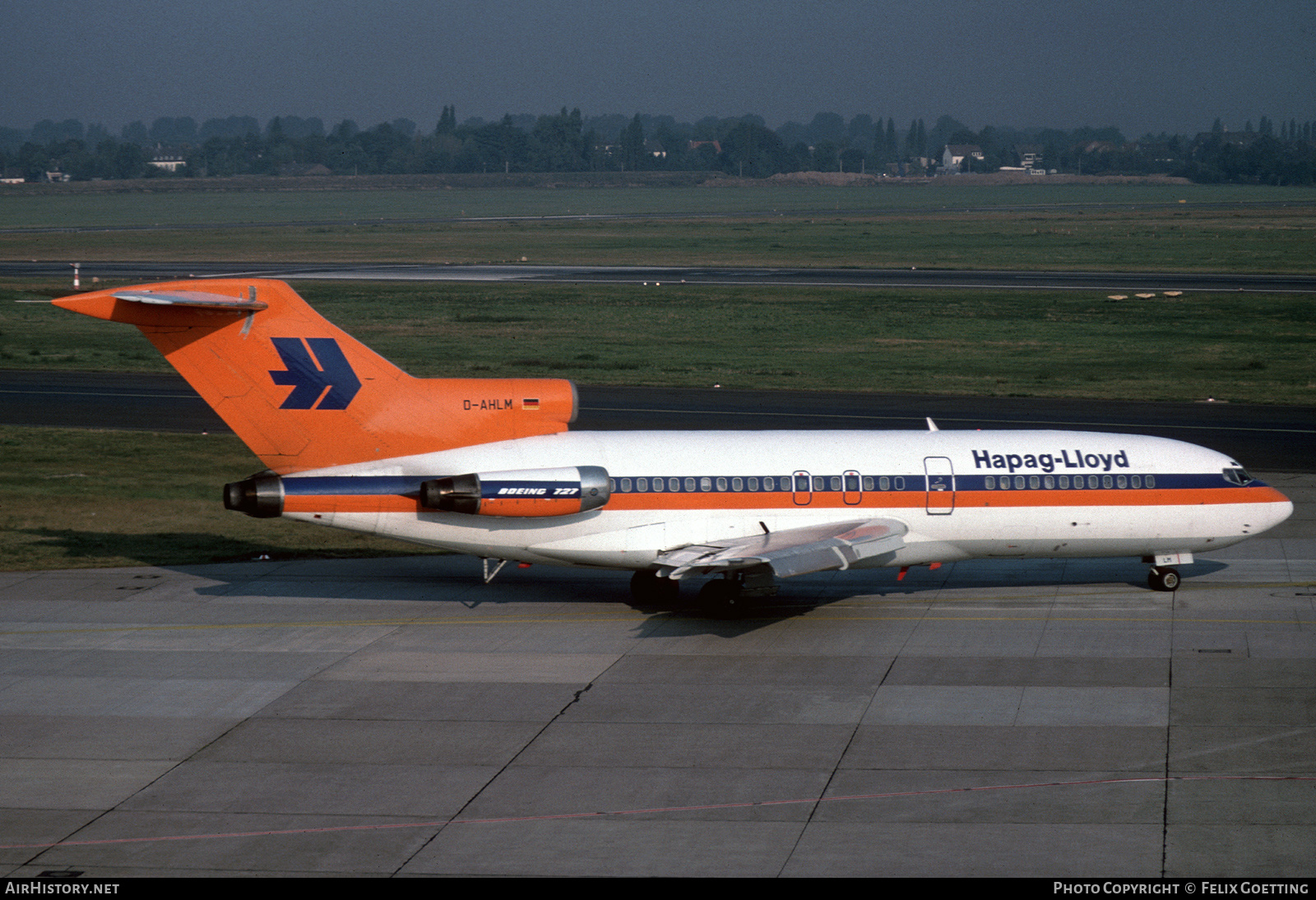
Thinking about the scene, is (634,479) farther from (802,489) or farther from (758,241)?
(758,241)

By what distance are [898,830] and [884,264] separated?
334 feet

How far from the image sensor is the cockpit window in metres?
29.7

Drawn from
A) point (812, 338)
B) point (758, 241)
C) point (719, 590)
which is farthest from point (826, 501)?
point (758, 241)

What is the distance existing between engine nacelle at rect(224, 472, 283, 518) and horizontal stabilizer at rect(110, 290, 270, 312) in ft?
10.4

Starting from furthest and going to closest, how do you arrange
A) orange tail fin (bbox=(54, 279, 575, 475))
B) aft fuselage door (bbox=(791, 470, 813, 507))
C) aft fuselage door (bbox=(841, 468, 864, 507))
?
1. aft fuselage door (bbox=(841, 468, 864, 507))
2. aft fuselage door (bbox=(791, 470, 813, 507))
3. orange tail fin (bbox=(54, 279, 575, 475))

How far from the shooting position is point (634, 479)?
2731 cm

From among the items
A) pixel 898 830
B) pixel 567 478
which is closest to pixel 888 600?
pixel 567 478

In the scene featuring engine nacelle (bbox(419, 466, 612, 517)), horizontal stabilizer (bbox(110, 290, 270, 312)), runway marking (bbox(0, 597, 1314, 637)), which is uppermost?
horizontal stabilizer (bbox(110, 290, 270, 312))

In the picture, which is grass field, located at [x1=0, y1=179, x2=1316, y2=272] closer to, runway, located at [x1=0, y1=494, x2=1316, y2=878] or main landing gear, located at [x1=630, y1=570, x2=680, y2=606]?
main landing gear, located at [x1=630, y1=570, x2=680, y2=606]

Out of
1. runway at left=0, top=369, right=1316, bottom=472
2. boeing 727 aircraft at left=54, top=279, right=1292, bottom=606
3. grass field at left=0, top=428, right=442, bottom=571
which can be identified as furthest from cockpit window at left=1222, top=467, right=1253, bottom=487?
grass field at left=0, top=428, right=442, bottom=571

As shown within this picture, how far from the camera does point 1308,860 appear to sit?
16.3 metres

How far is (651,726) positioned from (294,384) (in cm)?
989

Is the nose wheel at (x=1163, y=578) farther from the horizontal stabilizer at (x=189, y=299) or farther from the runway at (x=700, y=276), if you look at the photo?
the runway at (x=700, y=276)

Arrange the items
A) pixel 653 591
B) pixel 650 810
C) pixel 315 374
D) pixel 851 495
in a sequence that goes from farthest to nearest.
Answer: pixel 653 591
pixel 851 495
pixel 315 374
pixel 650 810
